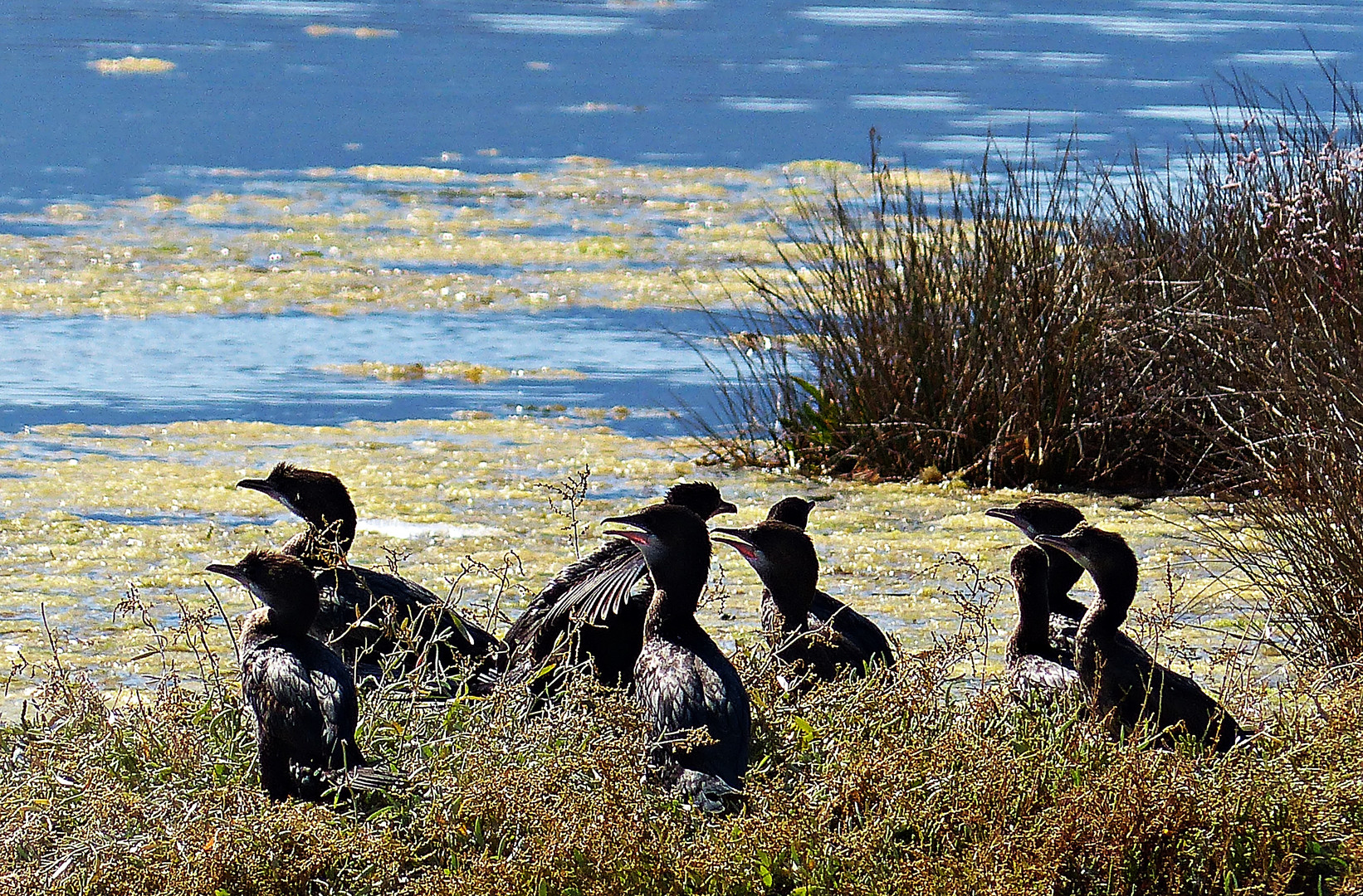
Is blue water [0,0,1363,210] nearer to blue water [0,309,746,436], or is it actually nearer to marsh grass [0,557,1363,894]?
blue water [0,309,746,436]

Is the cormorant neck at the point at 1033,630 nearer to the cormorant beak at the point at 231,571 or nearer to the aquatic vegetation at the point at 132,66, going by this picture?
the cormorant beak at the point at 231,571

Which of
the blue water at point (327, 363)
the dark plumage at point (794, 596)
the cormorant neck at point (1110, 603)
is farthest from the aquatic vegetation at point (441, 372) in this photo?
the cormorant neck at point (1110, 603)

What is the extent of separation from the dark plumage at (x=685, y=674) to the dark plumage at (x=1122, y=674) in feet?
2.68

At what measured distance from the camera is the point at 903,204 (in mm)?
15844

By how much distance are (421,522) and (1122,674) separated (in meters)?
3.80

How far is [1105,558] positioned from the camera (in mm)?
4652

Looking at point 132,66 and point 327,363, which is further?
point 132,66

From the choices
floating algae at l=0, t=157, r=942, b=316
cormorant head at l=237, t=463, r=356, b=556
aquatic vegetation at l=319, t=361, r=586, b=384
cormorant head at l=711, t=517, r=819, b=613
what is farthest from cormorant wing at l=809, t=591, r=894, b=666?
floating algae at l=0, t=157, r=942, b=316

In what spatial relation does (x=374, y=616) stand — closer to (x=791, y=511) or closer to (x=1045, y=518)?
(x=791, y=511)

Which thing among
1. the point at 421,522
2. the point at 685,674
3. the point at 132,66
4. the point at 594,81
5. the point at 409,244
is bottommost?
the point at 421,522

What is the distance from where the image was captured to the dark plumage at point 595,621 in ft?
16.1

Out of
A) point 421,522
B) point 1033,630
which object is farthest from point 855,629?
point 421,522

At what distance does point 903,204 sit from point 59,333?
689 cm

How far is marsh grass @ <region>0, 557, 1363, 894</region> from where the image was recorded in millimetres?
3775
